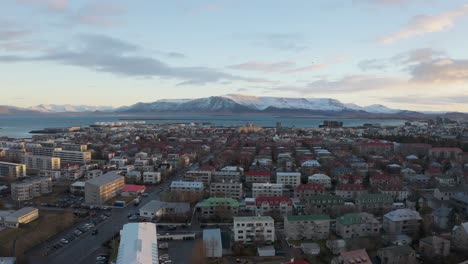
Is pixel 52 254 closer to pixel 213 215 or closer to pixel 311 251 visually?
pixel 213 215

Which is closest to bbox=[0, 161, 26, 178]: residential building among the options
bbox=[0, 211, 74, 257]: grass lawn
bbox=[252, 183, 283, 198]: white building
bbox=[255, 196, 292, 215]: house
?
bbox=[0, 211, 74, 257]: grass lawn

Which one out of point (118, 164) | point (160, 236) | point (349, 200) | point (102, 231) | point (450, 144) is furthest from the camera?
point (450, 144)

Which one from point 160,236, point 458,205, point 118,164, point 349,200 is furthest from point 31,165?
point 458,205

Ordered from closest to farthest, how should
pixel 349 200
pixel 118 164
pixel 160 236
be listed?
pixel 160 236, pixel 349 200, pixel 118 164

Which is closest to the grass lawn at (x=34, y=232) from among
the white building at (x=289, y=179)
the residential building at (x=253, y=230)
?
the residential building at (x=253, y=230)

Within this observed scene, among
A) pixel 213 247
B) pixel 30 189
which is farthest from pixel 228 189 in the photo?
pixel 30 189

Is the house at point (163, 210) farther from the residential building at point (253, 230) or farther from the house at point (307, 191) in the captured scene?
the house at point (307, 191)

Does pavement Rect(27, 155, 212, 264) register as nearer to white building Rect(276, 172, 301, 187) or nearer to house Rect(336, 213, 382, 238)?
house Rect(336, 213, 382, 238)

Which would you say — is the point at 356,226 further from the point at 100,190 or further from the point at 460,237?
the point at 100,190

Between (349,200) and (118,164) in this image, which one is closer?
(349,200)
